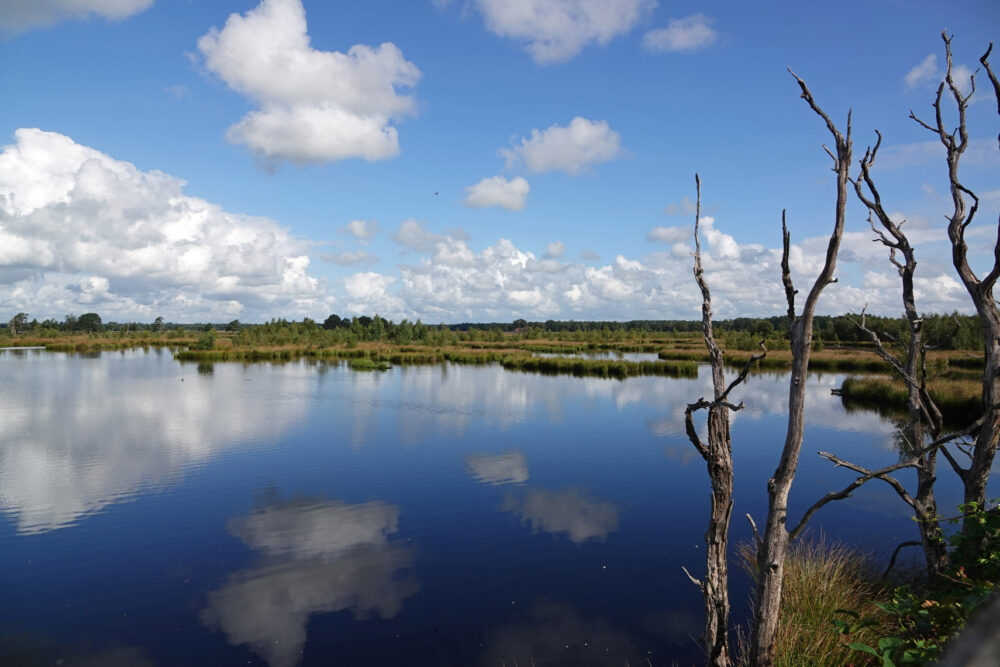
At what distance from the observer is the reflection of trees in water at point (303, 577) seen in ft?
25.8

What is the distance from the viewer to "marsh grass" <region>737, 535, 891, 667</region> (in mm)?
5113

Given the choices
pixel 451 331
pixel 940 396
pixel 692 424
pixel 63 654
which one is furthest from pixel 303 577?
pixel 451 331

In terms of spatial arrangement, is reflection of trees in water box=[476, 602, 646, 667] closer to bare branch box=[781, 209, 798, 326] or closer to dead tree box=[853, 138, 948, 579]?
dead tree box=[853, 138, 948, 579]

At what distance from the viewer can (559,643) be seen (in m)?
7.45

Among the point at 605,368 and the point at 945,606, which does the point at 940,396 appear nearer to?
the point at 945,606

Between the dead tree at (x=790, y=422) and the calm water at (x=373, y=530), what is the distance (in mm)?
3571

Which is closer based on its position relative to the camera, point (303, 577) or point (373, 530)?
point (303, 577)

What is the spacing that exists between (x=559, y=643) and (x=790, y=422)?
503cm

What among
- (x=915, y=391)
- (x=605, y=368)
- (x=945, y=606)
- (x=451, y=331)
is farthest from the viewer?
(x=451, y=331)

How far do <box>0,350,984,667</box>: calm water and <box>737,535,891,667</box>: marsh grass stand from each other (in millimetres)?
1297

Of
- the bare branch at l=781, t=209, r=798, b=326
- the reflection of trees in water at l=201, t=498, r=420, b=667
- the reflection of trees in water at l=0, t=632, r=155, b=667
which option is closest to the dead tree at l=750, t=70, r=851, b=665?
the bare branch at l=781, t=209, r=798, b=326

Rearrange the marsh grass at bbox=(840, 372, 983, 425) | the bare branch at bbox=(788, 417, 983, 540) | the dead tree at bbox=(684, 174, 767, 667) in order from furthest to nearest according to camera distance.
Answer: the marsh grass at bbox=(840, 372, 983, 425) → the dead tree at bbox=(684, 174, 767, 667) → the bare branch at bbox=(788, 417, 983, 540)

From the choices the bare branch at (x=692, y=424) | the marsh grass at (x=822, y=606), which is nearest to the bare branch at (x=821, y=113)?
the bare branch at (x=692, y=424)

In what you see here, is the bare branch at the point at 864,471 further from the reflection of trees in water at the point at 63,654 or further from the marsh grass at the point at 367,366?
the marsh grass at the point at 367,366
